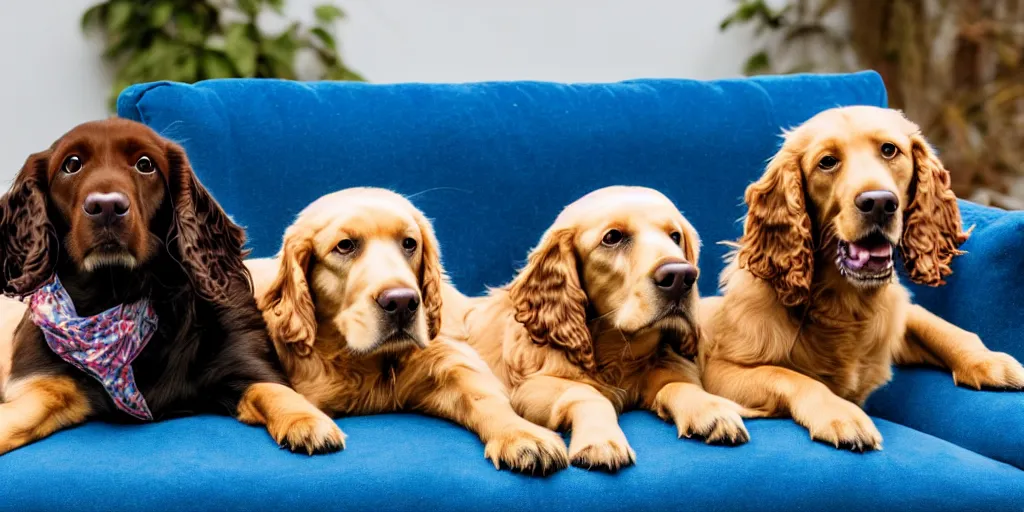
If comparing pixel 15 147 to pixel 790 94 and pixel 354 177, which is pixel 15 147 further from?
pixel 790 94

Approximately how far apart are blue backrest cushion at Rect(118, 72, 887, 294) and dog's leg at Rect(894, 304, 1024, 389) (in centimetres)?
70

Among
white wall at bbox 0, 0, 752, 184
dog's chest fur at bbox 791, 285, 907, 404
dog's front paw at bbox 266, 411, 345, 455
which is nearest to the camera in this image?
dog's front paw at bbox 266, 411, 345, 455

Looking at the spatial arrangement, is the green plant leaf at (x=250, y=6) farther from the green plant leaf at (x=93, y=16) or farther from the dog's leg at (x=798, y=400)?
the dog's leg at (x=798, y=400)

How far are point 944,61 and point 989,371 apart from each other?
15.5 ft

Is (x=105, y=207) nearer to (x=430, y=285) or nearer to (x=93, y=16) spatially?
(x=430, y=285)

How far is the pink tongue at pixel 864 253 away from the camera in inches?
91.0

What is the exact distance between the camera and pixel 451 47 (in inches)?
242

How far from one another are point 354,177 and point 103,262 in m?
1.09

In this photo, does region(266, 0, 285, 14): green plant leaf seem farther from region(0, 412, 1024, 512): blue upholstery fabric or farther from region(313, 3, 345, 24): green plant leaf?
region(0, 412, 1024, 512): blue upholstery fabric

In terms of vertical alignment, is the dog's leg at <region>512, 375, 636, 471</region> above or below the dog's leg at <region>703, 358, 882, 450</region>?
below

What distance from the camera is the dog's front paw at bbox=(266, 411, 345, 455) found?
2096mm

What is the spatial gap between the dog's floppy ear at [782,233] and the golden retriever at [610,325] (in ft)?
0.55

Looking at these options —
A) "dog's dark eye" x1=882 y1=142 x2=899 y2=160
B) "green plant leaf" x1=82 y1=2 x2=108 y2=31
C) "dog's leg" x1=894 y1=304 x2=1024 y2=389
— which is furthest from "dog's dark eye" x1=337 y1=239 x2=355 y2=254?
"green plant leaf" x1=82 y1=2 x2=108 y2=31

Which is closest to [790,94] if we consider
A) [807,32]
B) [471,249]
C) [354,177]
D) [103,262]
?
[471,249]
